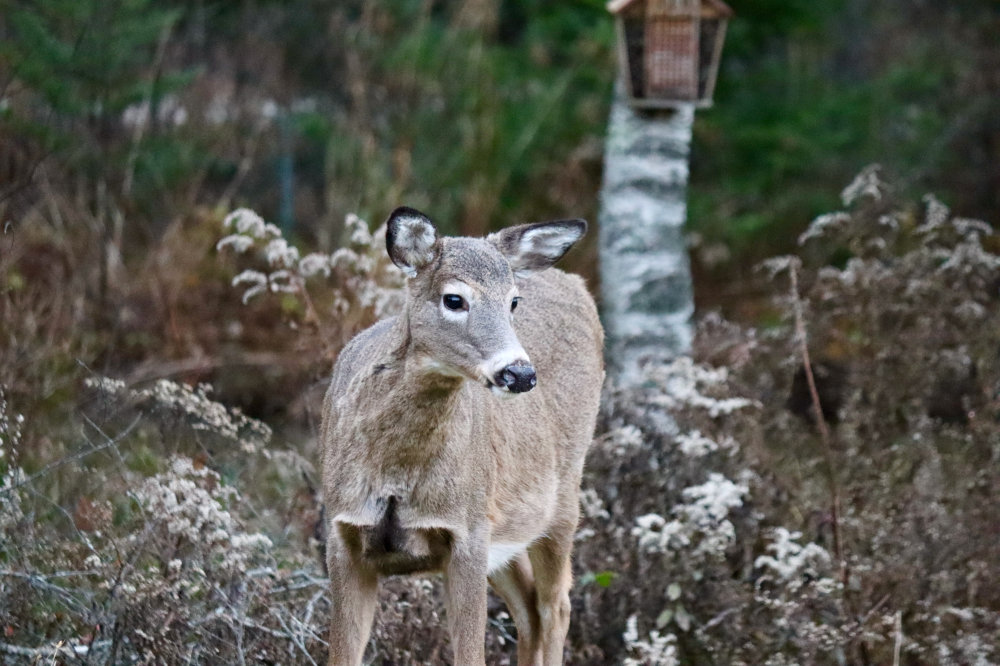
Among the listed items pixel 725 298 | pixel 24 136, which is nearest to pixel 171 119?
pixel 24 136

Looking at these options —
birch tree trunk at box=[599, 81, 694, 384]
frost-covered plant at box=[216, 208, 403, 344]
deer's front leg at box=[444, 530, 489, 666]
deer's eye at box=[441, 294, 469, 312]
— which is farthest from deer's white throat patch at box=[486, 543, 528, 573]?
birch tree trunk at box=[599, 81, 694, 384]

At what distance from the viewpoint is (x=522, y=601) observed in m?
6.11

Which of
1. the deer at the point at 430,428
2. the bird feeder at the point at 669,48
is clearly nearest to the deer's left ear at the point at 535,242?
the deer at the point at 430,428

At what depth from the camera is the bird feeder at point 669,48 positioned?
804cm

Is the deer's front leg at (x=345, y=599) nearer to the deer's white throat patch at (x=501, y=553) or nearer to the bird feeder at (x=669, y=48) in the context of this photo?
the deer's white throat patch at (x=501, y=553)

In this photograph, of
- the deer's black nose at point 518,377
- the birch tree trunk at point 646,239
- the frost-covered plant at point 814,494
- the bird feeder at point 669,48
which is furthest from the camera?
the birch tree trunk at point 646,239

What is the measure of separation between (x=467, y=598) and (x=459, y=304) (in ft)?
3.33

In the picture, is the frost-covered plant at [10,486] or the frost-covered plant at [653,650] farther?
the frost-covered plant at [653,650]

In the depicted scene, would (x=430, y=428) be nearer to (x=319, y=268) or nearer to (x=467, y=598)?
(x=467, y=598)

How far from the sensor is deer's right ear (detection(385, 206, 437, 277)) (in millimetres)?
4742

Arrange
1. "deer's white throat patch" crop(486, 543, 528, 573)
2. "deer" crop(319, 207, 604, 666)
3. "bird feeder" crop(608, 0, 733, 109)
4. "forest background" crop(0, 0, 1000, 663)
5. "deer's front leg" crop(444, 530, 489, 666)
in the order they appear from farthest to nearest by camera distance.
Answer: "bird feeder" crop(608, 0, 733, 109) → "forest background" crop(0, 0, 1000, 663) → "deer's white throat patch" crop(486, 543, 528, 573) → "deer's front leg" crop(444, 530, 489, 666) → "deer" crop(319, 207, 604, 666)

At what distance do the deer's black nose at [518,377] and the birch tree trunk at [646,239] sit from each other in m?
4.12

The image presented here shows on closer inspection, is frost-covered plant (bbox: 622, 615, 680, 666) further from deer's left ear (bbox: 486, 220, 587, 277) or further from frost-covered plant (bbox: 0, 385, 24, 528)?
frost-covered plant (bbox: 0, 385, 24, 528)

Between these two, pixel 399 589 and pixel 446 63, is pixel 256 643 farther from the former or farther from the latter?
pixel 446 63
